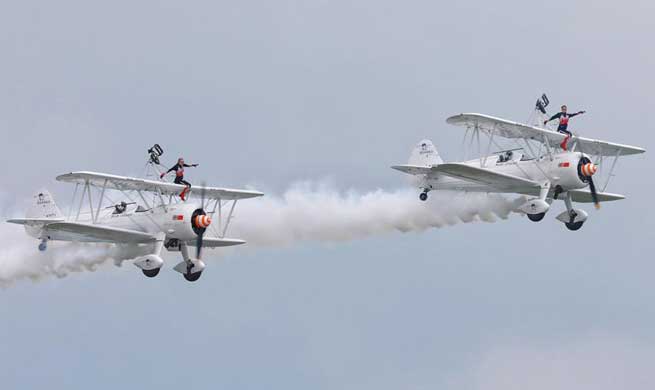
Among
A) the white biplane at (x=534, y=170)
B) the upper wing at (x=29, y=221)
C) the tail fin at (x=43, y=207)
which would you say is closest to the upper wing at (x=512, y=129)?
the white biplane at (x=534, y=170)

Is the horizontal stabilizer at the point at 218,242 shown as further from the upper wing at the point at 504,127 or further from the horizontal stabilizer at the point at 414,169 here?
the upper wing at the point at 504,127

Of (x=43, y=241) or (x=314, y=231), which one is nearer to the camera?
(x=43, y=241)

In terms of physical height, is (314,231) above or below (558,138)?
below

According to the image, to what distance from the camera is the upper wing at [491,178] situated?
59625mm

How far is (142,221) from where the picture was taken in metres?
57.6

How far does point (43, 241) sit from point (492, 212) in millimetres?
16146

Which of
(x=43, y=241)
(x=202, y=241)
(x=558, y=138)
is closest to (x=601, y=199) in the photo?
(x=558, y=138)

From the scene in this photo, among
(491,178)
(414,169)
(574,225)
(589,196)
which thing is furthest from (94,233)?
(589,196)

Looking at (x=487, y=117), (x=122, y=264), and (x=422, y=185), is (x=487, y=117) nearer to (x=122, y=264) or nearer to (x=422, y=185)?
(x=422, y=185)

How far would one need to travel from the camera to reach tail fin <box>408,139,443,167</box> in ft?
218

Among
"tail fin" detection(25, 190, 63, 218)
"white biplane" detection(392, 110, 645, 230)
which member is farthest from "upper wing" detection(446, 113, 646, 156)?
"tail fin" detection(25, 190, 63, 218)

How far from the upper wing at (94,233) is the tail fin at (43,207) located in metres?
2.34

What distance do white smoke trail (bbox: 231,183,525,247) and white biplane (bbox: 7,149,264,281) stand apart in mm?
3255

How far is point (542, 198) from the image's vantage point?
200ft
